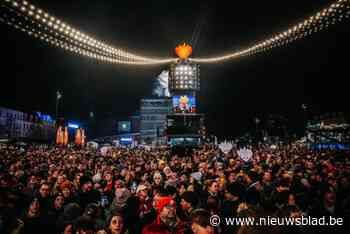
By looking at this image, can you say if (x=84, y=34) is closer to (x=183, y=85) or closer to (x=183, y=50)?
(x=183, y=50)

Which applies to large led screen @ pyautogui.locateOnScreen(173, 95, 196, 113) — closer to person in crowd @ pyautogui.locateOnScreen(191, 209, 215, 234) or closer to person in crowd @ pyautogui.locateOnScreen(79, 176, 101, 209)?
person in crowd @ pyautogui.locateOnScreen(79, 176, 101, 209)

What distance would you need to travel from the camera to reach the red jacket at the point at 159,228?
482cm

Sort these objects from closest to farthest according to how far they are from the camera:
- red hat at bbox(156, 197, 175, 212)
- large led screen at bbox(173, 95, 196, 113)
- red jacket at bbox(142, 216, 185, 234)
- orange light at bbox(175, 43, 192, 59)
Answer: red jacket at bbox(142, 216, 185, 234) < red hat at bbox(156, 197, 175, 212) < orange light at bbox(175, 43, 192, 59) < large led screen at bbox(173, 95, 196, 113)

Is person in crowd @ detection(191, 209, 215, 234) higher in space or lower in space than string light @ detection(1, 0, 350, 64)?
lower

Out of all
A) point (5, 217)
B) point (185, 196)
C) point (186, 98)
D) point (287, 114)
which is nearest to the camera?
point (5, 217)

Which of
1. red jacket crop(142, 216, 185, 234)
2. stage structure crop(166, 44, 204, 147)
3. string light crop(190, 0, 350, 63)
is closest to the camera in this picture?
red jacket crop(142, 216, 185, 234)

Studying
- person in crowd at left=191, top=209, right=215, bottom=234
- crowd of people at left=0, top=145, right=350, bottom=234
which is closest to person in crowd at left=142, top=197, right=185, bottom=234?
crowd of people at left=0, top=145, right=350, bottom=234

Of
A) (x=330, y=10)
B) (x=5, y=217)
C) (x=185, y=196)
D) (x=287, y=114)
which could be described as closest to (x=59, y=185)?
(x=5, y=217)

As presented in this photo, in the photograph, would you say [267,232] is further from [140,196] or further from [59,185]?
[59,185]

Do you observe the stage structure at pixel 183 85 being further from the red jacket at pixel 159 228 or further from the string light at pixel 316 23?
the red jacket at pixel 159 228

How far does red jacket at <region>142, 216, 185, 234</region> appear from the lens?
4816 mm

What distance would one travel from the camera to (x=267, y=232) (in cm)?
372

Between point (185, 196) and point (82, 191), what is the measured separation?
140 inches

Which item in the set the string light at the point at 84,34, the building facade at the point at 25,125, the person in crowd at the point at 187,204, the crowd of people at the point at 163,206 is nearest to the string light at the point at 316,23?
the string light at the point at 84,34
